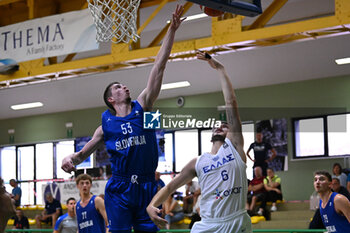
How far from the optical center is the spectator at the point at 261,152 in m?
17.5

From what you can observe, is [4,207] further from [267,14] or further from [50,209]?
[50,209]

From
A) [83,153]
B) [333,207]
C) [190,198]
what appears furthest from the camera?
[190,198]

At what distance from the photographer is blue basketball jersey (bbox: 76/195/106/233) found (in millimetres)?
9055

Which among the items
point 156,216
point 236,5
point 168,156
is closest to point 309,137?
point 168,156

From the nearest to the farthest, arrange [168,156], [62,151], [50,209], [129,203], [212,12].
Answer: [129,203]
[212,12]
[50,209]
[168,156]
[62,151]

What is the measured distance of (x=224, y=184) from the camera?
18.3 ft

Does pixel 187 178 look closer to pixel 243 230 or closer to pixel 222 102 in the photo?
pixel 243 230

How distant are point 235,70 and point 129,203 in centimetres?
1234

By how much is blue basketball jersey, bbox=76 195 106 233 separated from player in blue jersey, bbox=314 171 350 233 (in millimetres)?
3325

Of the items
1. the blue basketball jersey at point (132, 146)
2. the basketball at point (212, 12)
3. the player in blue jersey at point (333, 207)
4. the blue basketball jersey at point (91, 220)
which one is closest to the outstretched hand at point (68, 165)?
the blue basketball jersey at point (132, 146)

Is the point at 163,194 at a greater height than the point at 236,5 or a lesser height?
lesser

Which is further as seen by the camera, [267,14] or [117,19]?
[267,14]

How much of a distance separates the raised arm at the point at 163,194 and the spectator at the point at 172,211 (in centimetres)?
940

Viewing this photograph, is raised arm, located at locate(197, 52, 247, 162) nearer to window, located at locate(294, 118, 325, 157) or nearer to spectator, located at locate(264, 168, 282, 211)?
spectator, located at locate(264, 168, 282, 211)
